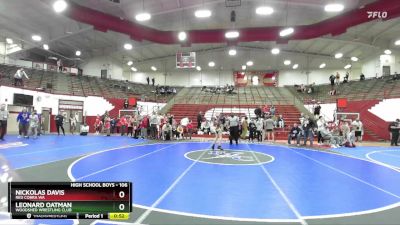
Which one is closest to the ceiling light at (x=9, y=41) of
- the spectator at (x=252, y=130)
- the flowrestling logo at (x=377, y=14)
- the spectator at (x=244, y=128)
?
the spectator at (x=244, y=128)

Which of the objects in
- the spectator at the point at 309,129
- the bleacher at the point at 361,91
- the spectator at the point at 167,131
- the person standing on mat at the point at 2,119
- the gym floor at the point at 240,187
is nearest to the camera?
the gym floor at the point at 240,187

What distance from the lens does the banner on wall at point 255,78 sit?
38.4m

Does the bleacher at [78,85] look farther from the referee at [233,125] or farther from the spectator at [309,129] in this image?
the spectator at [309,129]

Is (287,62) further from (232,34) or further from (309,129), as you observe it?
(309,129)

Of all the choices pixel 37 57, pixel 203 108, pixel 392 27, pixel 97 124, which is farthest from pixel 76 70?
pixel 392 27

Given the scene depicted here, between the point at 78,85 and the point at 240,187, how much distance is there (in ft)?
83.7

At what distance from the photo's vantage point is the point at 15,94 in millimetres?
19594

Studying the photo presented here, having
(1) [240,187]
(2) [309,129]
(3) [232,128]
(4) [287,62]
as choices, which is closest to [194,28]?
(3) [232,128]

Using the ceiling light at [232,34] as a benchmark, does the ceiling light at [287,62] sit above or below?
above

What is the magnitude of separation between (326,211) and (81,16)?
15.9 m
